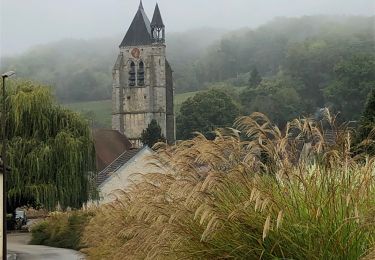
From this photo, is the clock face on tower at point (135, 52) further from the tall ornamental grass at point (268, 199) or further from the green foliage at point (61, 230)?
the tall ornamental grass at point (268, 199)

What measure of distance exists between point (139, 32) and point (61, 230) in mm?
69481

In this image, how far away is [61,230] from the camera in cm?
3209

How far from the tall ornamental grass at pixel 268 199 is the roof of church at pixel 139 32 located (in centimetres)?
9054

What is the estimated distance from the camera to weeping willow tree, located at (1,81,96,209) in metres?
32.3

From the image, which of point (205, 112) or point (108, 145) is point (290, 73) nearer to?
point (205, 112)

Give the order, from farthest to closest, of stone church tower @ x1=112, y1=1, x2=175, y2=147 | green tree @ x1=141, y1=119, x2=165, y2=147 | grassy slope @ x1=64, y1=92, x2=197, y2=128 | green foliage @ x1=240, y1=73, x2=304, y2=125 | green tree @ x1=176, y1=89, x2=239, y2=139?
grassy slope @ x1=64, y1=92, x2=197, y2=128 < green foliage @ x1=240, y1=73, x2=304, y2=125 < green tree @ x1=176, y1=89, x2=239, y2=139 < stone church tower @ x1=112, y1=1, x2=175, y2=147 < green tree @ x1=141, y1=119, x2=165, y2=147

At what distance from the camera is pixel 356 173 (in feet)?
22.1

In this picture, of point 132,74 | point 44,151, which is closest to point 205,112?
point 132,74

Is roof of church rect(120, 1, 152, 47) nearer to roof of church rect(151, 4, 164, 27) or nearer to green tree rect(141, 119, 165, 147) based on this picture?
roof of church rect(151, 4, 164, 27)

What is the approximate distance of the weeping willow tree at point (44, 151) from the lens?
106 feet

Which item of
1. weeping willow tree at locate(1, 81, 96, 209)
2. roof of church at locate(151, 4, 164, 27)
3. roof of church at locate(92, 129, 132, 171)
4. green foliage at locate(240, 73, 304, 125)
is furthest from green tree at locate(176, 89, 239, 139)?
weeping willow tree at locate(1, 81, 96, 209)

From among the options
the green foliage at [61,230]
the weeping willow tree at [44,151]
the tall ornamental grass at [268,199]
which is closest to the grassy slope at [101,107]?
the green foliage at [61,230]

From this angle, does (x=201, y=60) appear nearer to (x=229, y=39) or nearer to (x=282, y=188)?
(x=229, y=39)

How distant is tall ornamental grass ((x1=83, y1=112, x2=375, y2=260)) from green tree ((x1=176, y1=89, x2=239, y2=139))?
87607 mm
